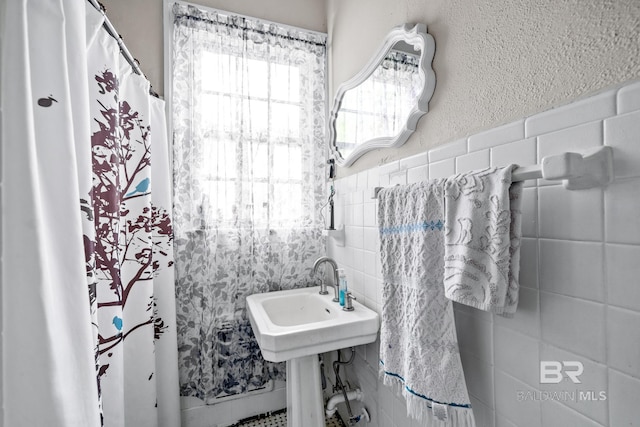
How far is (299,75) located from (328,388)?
1941 millimetres

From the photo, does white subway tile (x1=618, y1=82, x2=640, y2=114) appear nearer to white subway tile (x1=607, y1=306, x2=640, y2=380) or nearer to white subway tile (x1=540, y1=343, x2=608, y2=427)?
white subway tile (x1=607, y1=306, x2=640, y2=380)

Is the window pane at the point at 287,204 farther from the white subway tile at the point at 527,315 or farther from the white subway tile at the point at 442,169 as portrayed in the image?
the white subway tile at the point at 527,315

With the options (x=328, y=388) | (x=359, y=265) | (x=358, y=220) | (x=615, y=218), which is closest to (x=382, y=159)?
(x=358, y=220)

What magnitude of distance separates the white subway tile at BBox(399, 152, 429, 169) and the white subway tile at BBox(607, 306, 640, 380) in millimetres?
585

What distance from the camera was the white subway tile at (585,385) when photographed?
1.64ft

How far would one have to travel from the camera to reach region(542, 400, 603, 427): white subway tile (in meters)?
0.52

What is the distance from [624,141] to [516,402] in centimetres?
60

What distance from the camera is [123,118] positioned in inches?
44.5

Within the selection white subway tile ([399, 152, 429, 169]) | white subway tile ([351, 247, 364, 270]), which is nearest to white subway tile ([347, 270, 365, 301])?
white subway tile ([351, 247, 364, 270])

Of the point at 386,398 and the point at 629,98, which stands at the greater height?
the point at 629,98

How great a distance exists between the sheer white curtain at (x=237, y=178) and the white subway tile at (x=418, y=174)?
77 cm

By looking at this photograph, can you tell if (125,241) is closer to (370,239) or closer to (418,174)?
(370,239)

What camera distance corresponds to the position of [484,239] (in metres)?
0.60

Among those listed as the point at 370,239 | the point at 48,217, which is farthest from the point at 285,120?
the point at 48,217
